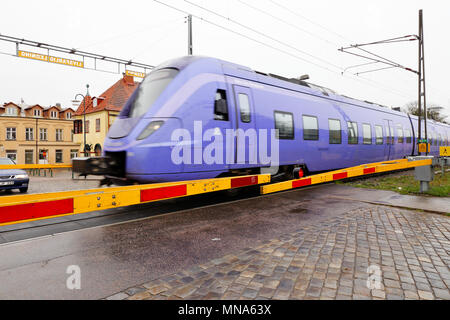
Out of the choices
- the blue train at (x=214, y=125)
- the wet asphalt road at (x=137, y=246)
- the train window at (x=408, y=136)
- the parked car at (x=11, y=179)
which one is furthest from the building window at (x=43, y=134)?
the train window at (x=408, y=136)

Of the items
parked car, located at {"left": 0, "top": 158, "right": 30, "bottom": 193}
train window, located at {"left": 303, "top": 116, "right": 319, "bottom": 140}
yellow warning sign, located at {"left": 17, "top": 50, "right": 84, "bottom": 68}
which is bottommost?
parked car, located at {"left": 0, "top": 158, "right": 30, "bottom": 193}

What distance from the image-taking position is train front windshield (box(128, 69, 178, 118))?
5.40m

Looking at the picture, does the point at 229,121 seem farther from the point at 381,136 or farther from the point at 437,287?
the point at 381,136

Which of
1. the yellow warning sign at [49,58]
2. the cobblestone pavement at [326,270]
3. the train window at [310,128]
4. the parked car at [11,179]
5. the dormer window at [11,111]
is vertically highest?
the dormer window at [11,111]

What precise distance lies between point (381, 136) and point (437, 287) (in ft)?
37.8

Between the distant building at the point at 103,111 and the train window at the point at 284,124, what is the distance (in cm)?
2893

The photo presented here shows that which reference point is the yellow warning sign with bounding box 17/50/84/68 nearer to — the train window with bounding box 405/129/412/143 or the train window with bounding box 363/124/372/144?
the train window with bounding box 363/124/372/144

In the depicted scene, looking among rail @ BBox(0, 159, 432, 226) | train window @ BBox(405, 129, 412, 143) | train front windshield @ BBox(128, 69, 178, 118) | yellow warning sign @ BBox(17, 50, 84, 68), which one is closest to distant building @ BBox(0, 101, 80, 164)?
yellow warning sign @ BBox(17, 50, 84, 68)

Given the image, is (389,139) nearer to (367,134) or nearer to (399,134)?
(399,134)

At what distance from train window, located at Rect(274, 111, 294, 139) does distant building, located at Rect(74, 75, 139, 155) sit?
28931 millimetres

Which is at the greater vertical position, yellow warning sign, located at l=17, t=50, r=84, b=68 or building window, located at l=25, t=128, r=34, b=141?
yellow warning sign, located at l=17, t=50, r=84, b=68

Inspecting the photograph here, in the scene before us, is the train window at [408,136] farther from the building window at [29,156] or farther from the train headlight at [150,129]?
the building window at [29,156]

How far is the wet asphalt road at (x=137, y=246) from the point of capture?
296 centimetres
